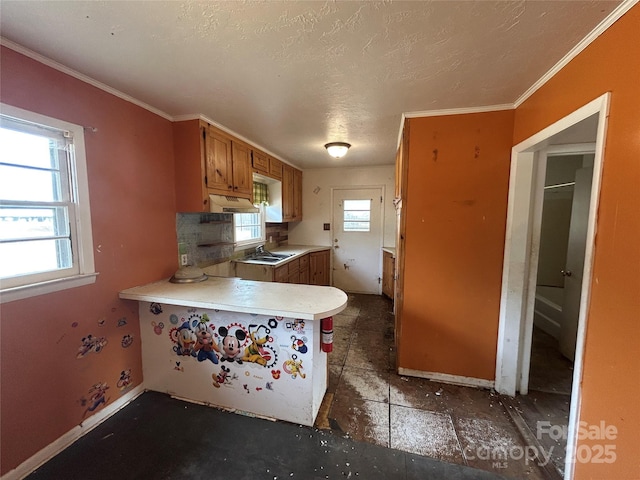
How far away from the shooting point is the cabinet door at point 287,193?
3946 millimetres

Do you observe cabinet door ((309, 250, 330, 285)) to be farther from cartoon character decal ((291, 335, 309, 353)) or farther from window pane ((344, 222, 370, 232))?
cartoon character decal ((291, 335, 309, 353))

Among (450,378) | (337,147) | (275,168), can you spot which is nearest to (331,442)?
(450,378)

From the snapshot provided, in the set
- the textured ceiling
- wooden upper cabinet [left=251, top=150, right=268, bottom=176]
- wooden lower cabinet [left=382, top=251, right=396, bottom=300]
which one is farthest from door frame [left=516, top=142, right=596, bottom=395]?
wooden upper cabinet [left=251, top=150, right=268, bottom=176]

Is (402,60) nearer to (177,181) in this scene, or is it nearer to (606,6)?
(606,6)

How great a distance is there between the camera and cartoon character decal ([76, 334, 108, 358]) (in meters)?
1.64

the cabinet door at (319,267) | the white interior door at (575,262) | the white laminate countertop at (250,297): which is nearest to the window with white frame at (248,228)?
the cabinet door at (319,267)

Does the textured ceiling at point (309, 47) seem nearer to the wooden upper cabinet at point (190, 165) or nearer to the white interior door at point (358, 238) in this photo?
the wooden upper cabinet at point (190, 165)

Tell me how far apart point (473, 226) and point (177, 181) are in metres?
2.55

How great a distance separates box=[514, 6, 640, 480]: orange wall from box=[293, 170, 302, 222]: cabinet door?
3.61m

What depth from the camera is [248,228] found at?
3715mm

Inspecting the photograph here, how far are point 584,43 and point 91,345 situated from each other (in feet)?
10.7

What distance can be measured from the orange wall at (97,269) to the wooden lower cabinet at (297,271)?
982 millimetres

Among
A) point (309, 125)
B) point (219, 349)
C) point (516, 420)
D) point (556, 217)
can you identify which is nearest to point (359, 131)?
point (309, 125)

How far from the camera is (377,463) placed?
59.0 inches
